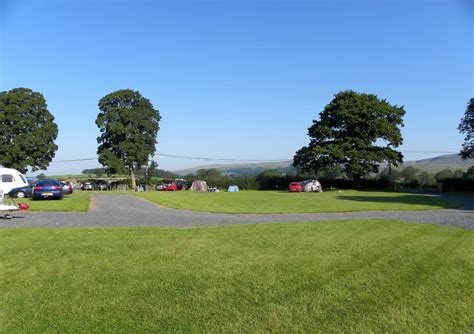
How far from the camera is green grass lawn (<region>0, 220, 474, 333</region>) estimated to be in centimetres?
426

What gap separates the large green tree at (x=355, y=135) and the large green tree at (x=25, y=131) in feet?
126

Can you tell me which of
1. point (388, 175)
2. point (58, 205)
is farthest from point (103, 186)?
point (58, 205)

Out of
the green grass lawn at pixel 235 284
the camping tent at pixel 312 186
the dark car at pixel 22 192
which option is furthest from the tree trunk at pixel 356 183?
the green grass lawn at pixel 235 284

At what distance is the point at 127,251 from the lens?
7.38 meters

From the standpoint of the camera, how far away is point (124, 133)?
6431 cm

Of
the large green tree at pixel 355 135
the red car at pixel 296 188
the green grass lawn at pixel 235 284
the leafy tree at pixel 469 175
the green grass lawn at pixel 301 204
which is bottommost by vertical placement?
the green grass lawn at pixel 235 284

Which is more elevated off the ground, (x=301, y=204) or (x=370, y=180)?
(x=370, y=180)

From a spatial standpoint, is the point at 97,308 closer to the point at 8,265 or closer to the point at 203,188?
the point at 8,265

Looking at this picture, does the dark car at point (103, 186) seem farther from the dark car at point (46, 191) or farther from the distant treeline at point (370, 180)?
the dark car at point (46, 191)

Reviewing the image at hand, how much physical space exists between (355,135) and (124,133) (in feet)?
118

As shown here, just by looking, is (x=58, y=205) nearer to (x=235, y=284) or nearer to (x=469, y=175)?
(x=235, y=284)

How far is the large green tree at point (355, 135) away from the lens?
174ft

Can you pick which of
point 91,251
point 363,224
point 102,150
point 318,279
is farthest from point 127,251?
point 102,150

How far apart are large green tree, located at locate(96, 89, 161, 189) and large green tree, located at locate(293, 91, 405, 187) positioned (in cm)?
2672
